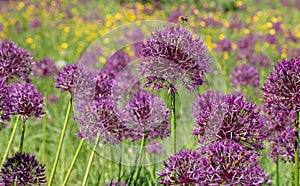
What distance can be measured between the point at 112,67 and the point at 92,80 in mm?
1520

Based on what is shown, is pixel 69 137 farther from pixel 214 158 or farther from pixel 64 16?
pixel 64 16

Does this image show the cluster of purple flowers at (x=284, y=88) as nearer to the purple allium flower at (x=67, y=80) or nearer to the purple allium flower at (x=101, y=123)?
the purple allium flower at (x=101, y=123)

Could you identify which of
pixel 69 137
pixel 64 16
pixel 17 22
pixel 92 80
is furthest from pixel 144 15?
pixel 92 80

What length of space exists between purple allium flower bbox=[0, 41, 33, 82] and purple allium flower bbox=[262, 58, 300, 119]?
1462mm

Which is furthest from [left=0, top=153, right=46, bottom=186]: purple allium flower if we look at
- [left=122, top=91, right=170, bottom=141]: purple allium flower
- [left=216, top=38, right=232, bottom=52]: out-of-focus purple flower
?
[left=216, top=38, right=232, bottom=52]: out-of-focus purple flower

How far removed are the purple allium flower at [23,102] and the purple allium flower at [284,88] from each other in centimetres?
118

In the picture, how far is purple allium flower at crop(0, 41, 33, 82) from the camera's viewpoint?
2.75 meters

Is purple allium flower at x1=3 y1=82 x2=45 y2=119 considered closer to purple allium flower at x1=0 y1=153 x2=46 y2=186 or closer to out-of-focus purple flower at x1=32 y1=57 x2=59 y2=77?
purple allium flower at x1=0 y1=153 x2=46 y2=186

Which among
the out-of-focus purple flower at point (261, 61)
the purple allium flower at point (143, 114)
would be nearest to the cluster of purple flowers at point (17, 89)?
the purple allium flower at point (143, 114)

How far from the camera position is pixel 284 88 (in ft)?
6.89

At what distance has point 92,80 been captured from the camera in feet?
9.02

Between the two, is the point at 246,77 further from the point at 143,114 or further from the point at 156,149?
the point at 143,114

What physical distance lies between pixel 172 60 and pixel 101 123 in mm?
563

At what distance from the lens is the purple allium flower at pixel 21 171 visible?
2.37 metres
